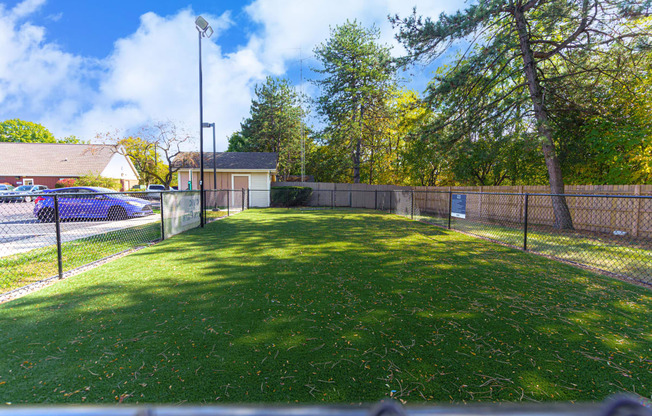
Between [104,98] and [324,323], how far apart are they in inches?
1421

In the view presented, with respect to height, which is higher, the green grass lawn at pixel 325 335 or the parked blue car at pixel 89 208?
the parked blue car at pixel 89 208

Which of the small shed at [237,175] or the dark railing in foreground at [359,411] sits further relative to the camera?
the small shed at [237,175]

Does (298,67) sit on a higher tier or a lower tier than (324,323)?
higher

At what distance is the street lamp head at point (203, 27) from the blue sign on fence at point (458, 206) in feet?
32.1

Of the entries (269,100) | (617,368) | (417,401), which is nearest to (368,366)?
(417,401)

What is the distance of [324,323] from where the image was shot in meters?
3.22

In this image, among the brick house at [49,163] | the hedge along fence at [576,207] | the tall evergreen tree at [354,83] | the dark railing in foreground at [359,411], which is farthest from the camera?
the brick house at [49,163]

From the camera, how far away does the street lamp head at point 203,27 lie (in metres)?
9.15

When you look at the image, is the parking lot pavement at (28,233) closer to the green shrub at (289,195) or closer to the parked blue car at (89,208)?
the parked blue car at (89,208)

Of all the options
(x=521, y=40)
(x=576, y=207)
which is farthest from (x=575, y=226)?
(x=521, y=40)

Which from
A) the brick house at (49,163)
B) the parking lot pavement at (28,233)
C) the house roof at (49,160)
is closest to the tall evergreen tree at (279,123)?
the brick house at (49,163)

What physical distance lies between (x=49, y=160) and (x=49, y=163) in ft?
2.28

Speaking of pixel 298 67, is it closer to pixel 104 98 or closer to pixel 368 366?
pixel 104 98

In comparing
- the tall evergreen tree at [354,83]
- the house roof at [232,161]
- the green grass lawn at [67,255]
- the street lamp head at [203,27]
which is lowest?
the green grass lawn at [67,255]
